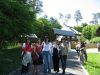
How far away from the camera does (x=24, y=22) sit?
22.9 metres

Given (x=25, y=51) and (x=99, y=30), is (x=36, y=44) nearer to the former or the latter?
(x=25, y=51)

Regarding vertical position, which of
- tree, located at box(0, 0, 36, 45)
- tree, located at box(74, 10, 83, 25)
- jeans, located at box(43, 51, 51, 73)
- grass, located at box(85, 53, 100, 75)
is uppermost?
tree, located at box(74, 10, 83, 25)

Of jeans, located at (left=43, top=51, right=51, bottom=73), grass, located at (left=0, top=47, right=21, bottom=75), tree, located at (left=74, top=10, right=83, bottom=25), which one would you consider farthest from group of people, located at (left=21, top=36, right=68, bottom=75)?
tree, located at (left=74, top=10, right=83, bottom=25)

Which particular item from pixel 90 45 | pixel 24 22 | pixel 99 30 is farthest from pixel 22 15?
pixel 99 30

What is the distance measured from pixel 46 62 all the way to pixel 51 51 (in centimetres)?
60

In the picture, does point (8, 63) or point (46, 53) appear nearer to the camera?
point (46, 53)

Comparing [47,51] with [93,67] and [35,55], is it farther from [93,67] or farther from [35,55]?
[93,67]

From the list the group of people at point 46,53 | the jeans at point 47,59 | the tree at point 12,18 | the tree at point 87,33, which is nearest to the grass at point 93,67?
the group of people at point 46,53

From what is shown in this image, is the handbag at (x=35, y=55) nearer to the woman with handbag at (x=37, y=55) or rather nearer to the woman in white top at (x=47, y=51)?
the woman with handbag at (x=37, y=55)

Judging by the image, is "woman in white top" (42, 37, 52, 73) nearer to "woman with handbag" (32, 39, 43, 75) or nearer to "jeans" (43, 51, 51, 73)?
"jeans" (43, 51, 51, 73)

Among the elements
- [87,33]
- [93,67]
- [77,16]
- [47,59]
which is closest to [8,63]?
A: [93,67]

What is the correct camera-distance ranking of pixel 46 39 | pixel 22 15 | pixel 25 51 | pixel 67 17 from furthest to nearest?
pixel 67 17, pixel 22 15, pixel 46 39, pixel 25 51

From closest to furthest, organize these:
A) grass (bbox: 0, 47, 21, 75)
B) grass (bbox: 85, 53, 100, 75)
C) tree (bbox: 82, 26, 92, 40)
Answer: grass (bbox: 0, 47, 21, 75), grass (bbox: 85, 53, 100, 75), tree (bbox: 82, 26, 92, 40)

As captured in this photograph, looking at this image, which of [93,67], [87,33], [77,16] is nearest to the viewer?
[93,67]
